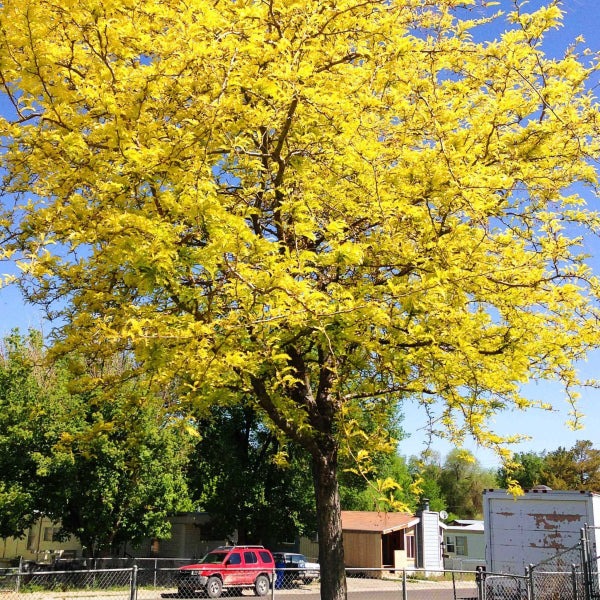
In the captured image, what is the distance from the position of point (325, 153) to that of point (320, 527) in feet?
14.0

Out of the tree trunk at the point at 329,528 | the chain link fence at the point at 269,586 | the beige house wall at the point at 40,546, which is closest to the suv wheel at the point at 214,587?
the chain link fence at the point at 269,586

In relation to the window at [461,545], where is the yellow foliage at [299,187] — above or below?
above

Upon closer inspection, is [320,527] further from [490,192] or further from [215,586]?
[215,586]

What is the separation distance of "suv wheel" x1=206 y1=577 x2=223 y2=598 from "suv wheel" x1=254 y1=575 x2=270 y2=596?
64.8 inches

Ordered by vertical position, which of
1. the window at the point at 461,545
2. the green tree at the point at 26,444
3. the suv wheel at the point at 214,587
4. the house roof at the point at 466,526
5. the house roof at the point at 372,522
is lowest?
the window at the point at 461,545

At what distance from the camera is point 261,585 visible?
21.8 meters

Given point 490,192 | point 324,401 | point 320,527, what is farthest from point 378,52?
point 320,527

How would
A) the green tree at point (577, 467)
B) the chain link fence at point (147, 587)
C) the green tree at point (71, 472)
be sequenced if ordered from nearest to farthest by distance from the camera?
the chain link fence at point (147, 587)
the green tree at point (71, 472)
the green tree at point (577, 467)

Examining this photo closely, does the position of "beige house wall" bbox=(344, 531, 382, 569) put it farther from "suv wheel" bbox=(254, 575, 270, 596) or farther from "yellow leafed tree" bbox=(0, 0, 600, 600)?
"yellow leafed tree" bbox=(0, 0, 600, 600)

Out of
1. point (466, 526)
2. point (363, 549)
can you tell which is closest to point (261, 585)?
point (363, 549)

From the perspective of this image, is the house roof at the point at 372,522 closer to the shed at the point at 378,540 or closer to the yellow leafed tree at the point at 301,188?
the shed at the point at 378,540

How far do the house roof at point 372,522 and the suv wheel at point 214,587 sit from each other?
42.1ft

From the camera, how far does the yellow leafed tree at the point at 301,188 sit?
4949 mm

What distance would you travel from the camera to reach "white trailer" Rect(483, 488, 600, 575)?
1408 centimetres
